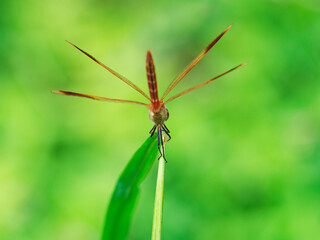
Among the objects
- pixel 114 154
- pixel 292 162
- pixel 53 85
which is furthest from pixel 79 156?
pixel 292 162

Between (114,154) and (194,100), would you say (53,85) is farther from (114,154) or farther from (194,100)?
(194,100)

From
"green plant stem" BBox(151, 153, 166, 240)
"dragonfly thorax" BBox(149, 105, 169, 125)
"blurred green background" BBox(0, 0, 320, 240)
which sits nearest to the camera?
"green plant stem" BBox(151, 153, 166, 240)

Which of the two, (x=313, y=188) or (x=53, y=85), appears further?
(x=53, y=85)

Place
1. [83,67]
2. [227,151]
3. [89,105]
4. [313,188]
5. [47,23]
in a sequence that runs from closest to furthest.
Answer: [313,188]
[227,151]
[89,105]
[83,67]
[47,23]

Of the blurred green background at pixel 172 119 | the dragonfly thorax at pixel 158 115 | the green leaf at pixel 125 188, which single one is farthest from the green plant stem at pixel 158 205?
the blurred green background at pixel 172 119

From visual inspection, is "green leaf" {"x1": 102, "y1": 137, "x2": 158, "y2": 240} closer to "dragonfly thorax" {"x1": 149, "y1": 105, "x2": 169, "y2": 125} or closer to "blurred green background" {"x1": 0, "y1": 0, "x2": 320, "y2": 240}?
"dragonfly thorax" {"x1": 149, "y1": 105, "x2": 169, "y2": 125}

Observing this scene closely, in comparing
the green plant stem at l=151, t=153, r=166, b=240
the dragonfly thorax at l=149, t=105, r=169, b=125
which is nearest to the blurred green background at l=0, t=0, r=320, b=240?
the dragonfly thorax at l=149, t=105, r=169, b=125

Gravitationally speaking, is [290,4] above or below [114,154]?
above
